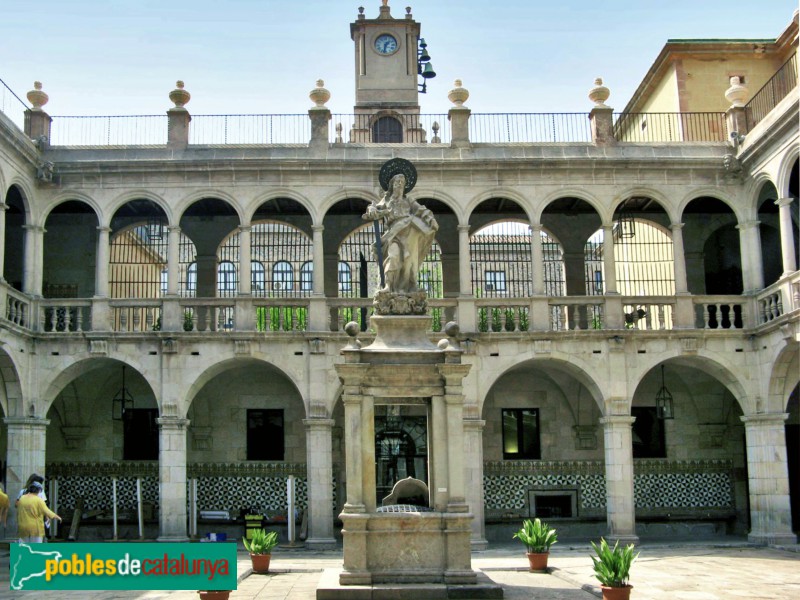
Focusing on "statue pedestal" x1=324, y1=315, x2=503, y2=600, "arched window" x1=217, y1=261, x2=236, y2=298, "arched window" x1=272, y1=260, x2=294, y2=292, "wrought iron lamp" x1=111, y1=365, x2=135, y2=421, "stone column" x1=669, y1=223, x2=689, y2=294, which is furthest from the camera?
"arched window" x1=272, y1=260, x2=294, y2=292

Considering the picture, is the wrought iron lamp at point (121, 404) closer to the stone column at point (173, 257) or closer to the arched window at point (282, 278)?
the stone column at point (173, 257)

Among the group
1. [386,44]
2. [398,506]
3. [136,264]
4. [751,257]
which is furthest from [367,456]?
[386,44]

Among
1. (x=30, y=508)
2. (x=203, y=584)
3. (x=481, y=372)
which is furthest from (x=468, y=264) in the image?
(x=203, y=584)

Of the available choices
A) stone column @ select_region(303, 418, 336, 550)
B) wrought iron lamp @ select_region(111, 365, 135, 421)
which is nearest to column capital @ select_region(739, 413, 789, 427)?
stone column @ select_region(303, 418, 336, 550)

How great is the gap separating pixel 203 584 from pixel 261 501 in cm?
1600

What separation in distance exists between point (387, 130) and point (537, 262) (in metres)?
12.8

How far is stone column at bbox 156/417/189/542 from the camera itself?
23906mm

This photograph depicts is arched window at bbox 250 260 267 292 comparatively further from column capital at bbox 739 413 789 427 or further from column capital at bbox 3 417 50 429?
column capital at bbox 739 413 789 427

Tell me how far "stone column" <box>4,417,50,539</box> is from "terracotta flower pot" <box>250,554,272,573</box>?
27.4ft

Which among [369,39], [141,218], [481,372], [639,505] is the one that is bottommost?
[639,505]

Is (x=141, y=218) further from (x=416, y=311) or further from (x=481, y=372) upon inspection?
(x=416, y=311)

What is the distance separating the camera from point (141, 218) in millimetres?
27906

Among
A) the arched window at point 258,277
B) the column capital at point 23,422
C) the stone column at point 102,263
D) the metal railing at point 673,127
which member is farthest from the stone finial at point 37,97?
the metal railing at point 673,127

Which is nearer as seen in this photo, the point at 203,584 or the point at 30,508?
the point at 203,584
